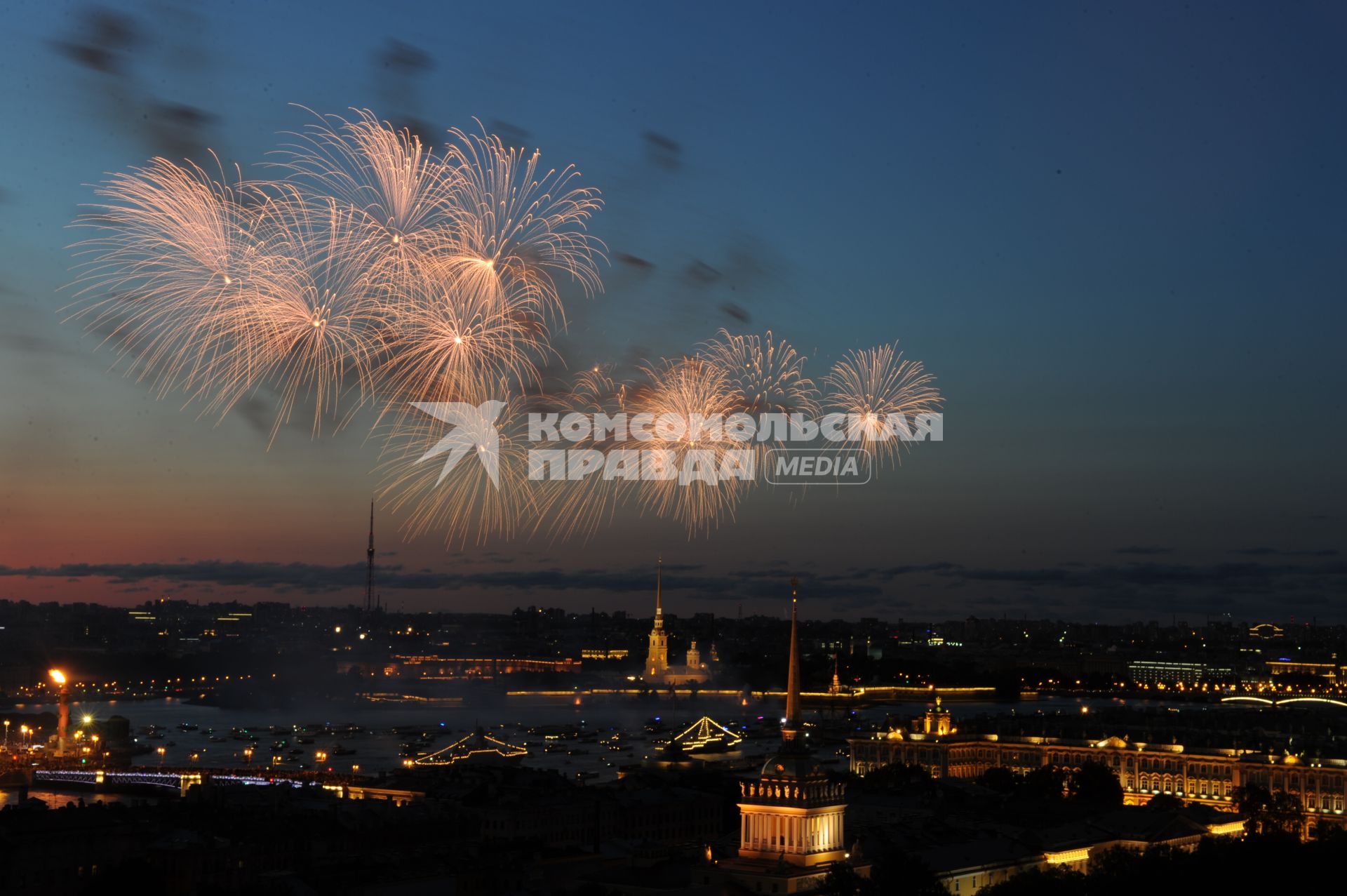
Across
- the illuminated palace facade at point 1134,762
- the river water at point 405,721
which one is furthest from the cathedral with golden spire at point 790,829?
the river water at point 405,721

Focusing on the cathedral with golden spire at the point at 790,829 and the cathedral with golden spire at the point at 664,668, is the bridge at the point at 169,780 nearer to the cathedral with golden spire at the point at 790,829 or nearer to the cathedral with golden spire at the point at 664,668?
the cathedral with golden spire at the point at 790,829

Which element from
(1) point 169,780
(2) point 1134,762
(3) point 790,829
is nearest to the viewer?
(3) point 790,829

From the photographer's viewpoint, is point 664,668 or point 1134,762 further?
point 664,668

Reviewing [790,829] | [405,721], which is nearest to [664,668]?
[405,721]

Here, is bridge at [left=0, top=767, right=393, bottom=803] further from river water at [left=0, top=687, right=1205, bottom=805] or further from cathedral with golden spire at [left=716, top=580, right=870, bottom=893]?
cathedral with golden spire at [left=716, top=580, right=870, bottom=893]

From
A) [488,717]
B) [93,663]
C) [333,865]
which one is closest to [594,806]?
[333,865]

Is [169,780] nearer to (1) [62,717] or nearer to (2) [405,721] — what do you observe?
(1) [62,717]

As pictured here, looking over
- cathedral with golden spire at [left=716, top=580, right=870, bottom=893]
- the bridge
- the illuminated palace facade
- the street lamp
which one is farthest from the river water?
cathedral with golden spire at [left=716, top=580, right=870, bottom=893]
